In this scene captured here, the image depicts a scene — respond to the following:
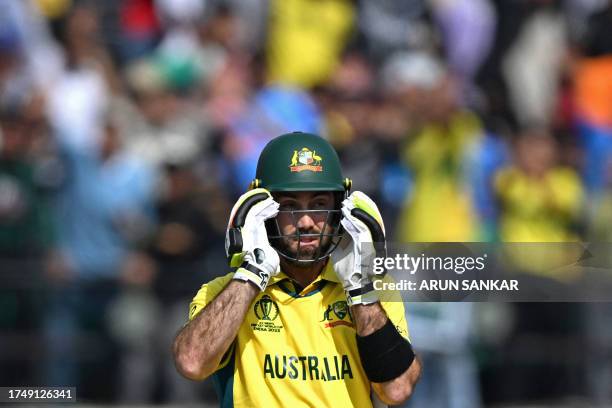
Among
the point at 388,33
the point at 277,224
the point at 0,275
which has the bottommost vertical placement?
the point at 277,224

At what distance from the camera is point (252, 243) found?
506cm

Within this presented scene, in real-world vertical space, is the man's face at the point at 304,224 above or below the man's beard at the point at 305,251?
above

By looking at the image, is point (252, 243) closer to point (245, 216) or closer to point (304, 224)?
A: point (245, 216)

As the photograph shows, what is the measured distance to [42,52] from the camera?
12.0 meters

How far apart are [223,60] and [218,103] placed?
55cm

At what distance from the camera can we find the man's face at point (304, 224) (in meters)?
5.16

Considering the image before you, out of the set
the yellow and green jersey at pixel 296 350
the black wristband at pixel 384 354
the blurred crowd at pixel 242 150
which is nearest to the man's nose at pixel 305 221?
the yellow and green jersey at pixel 296 350

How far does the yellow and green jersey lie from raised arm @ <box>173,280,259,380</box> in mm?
144

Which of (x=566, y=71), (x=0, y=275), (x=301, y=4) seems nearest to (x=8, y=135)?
(x=0, y=275)

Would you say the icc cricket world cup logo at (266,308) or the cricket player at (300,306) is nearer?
the cricket player at (300,306)

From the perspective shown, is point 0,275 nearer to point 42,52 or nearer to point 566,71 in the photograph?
point 42,52
